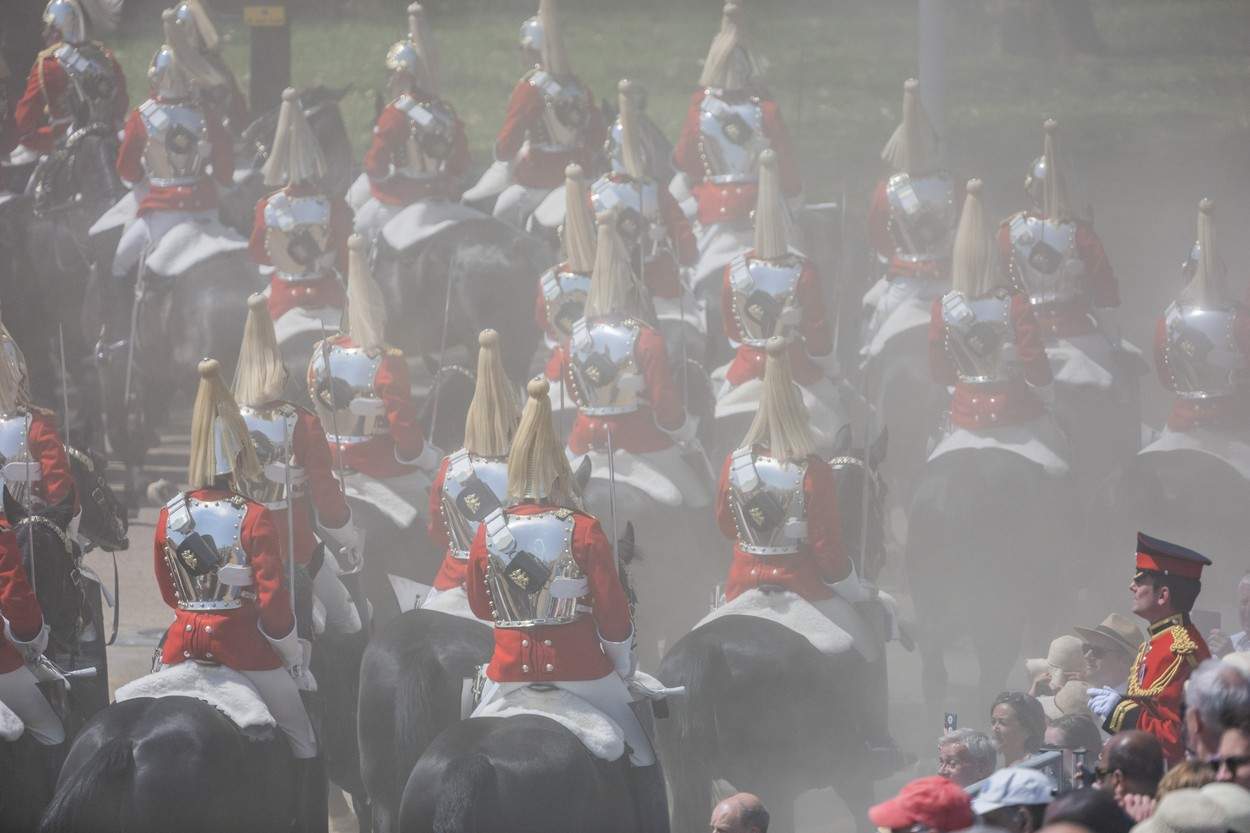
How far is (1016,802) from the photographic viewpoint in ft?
18.0

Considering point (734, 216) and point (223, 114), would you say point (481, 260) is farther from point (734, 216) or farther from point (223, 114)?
point (223, 114)

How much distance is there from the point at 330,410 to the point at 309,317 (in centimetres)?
244

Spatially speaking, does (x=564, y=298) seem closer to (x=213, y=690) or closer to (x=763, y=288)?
(x=763, y=288)

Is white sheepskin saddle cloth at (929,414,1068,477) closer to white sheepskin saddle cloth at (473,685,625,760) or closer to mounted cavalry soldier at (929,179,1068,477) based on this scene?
mounted cavalry soldier at (929,179,1068,477)

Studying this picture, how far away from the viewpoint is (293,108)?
13.2 meters

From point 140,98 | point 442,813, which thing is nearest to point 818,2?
point 140,98

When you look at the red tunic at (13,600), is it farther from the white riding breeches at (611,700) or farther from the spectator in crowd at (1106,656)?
the spectator in crowd at (1106,656)

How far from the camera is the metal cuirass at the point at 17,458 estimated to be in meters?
8.98

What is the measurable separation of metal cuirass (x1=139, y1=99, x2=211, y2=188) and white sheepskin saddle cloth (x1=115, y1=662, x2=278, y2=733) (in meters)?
6.81

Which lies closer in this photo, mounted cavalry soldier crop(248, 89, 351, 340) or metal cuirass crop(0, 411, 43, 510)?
metal cuirass crop(0, 411, 43, 510)

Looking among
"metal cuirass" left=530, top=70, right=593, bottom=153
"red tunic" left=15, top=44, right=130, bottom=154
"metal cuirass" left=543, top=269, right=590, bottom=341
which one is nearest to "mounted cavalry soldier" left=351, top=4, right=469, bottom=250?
"metal cuirass" left=530, top=70, right=593, bottom=153

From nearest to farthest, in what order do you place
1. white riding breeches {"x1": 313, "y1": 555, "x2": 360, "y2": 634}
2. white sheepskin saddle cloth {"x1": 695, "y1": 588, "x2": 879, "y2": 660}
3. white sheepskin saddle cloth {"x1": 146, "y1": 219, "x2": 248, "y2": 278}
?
white sheepskin saddle cloth {"x1": 695, "y1": 588, "x2": 879, "y2": 660} < white riding breeches {"x1": 313, "y1": 555, "x2": 360, "y2": 634} < white sheepskin saddle cloth {"x1": 146, "y1": 219, "x2": 248, "y2": 278}

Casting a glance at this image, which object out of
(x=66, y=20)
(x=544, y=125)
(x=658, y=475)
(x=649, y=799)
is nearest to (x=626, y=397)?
(x=658, y=475)

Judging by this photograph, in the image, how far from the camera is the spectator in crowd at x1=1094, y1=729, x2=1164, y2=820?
18.7 ft
